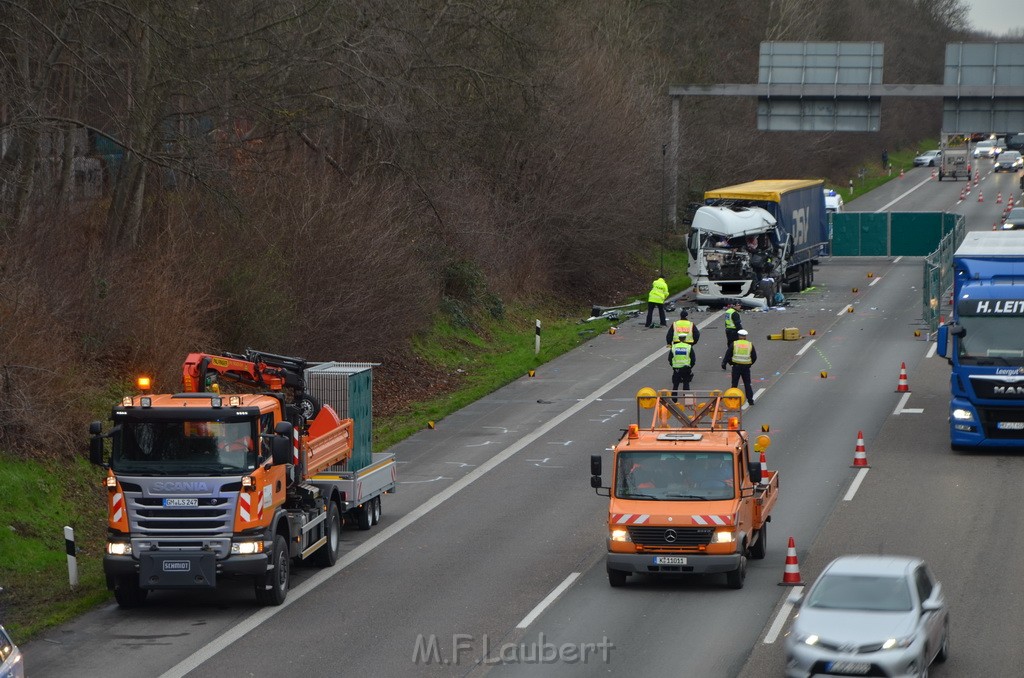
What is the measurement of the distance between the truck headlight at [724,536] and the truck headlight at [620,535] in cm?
104

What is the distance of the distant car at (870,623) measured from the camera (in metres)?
13.4

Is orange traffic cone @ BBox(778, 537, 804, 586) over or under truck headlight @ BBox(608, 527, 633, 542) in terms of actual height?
under

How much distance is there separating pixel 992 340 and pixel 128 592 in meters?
16.2

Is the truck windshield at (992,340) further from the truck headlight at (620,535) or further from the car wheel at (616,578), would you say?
the truck headlight at (620,535)

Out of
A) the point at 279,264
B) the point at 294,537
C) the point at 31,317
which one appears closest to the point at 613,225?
the point at 279,264

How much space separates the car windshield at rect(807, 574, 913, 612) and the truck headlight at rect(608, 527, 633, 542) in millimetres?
3377

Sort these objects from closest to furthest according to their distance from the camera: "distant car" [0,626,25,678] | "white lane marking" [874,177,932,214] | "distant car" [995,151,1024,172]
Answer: "distant car" [0,626,25,678] < "white lane marking" [874,177,932,214] < "distant car" [995,151,1024,172]

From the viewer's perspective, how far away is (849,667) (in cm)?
1339

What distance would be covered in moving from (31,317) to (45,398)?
131cm

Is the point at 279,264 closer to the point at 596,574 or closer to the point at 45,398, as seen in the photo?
the point at 45,398

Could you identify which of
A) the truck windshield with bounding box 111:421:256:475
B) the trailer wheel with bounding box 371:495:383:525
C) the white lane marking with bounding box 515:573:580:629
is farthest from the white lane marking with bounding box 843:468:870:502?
the truck windshield with bounding box 111:421:256:475

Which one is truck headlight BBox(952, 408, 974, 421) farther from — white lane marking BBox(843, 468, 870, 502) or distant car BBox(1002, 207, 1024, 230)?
distant car BBox(1002, 207, 1024, 230)

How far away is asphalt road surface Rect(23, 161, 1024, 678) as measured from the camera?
15.4m

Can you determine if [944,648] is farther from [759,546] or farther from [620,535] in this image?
[759,546]
